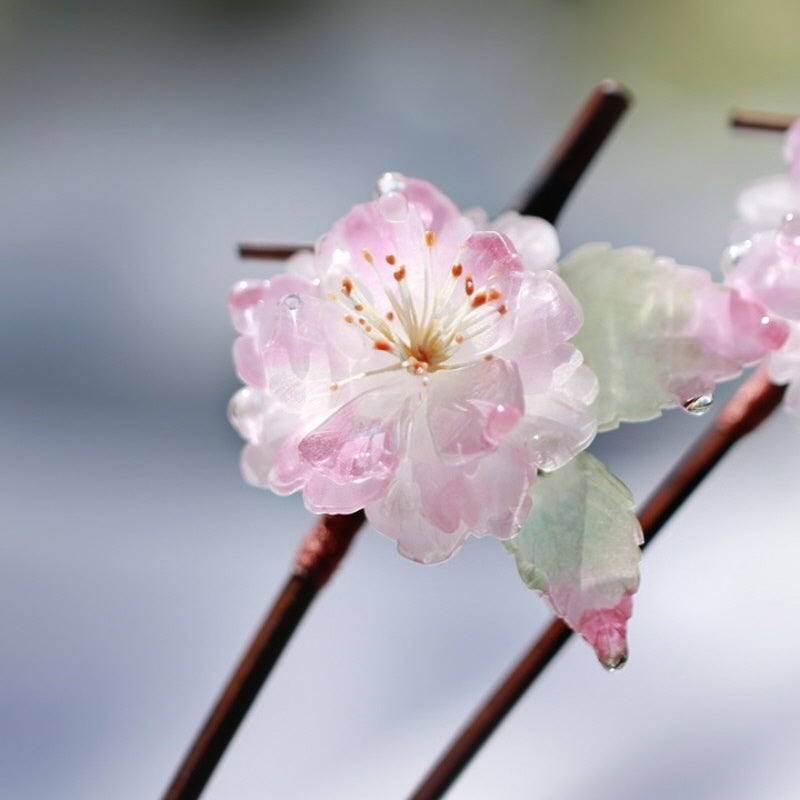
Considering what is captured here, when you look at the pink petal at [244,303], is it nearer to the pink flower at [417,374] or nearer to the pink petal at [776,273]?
the pink flower at [417,374]

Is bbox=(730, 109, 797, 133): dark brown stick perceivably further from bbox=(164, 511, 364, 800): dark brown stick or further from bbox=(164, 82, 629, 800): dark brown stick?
bbox=(164, 511, 364, 800): dark brown stick

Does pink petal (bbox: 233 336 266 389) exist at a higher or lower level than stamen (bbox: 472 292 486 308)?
lower


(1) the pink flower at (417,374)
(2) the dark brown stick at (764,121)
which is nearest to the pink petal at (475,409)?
(1) the pink flower at (417,374)

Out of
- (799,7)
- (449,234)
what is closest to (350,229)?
(449,234)

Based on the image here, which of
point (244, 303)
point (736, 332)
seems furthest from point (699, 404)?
point (244, 303)

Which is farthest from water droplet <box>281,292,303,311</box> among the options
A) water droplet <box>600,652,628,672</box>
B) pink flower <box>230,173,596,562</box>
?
water droplet <box>600,652,628,672</box>

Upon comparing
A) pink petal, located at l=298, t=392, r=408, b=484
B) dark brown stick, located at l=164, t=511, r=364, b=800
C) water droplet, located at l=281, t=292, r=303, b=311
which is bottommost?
dark brown stick, located at l=164, t=511, r=364, b=800

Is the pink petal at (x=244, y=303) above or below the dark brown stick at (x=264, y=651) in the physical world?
above

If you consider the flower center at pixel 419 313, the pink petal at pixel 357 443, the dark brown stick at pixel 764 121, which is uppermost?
the dark brown stick at pixel 764 121
